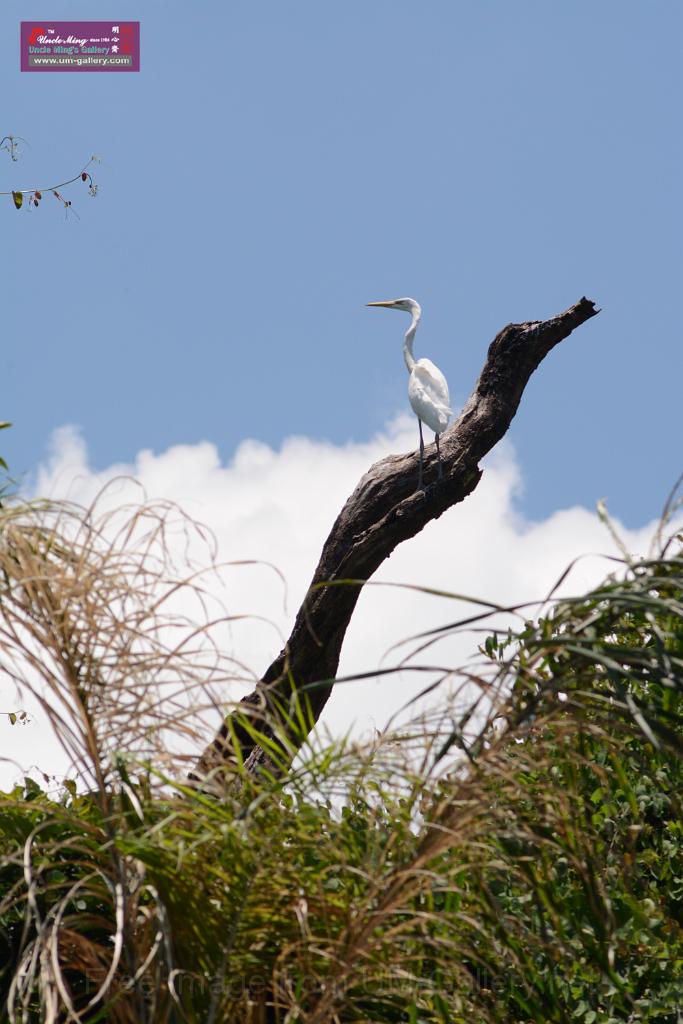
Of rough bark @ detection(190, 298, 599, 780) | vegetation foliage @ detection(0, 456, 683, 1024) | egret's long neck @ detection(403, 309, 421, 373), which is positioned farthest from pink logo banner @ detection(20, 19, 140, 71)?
vegetation foliage @ detection(0, 456, 683, 1024)

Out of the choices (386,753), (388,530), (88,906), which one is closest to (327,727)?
(386,753)

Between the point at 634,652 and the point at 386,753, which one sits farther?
the point at 386,753

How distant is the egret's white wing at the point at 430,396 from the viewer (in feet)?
20.1

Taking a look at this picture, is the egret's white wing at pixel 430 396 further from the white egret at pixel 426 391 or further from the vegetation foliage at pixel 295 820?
the vegetation foliage at pixel 295 820

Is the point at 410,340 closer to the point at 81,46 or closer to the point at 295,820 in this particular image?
the point at 81,46

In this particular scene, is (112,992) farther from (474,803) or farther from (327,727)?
(474,803)

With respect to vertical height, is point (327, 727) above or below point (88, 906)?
above

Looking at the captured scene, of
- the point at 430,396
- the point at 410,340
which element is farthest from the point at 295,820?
the point at 410,340

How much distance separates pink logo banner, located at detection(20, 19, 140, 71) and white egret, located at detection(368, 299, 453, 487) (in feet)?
7.21

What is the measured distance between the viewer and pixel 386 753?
7.32 feet

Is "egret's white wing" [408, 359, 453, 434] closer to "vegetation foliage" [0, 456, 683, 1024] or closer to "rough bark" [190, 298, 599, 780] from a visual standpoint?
"rough bark" [190, 298, 599, 780]

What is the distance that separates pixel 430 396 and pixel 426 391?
3.7 inches

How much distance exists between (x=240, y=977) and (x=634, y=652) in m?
0.97

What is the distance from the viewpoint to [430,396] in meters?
6.37
